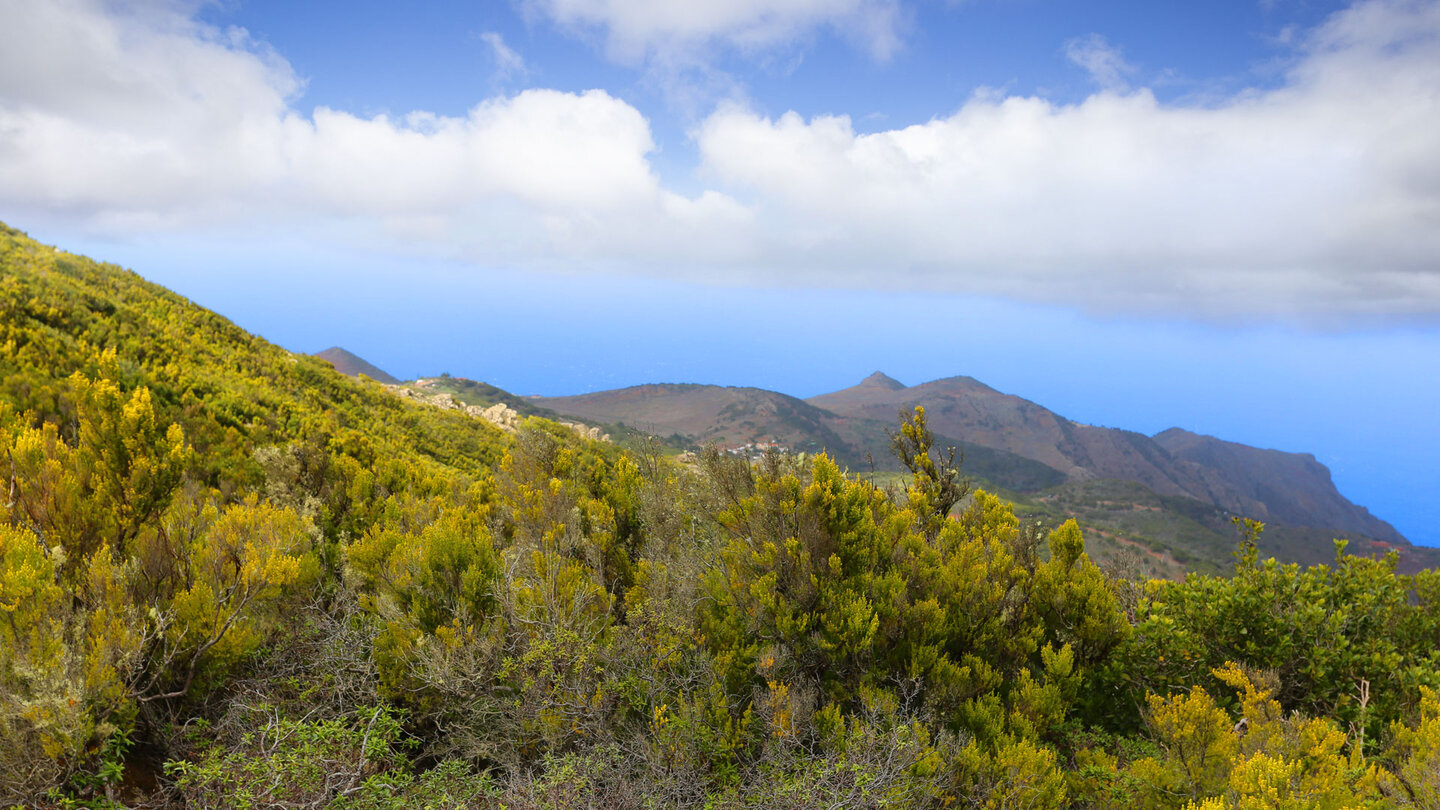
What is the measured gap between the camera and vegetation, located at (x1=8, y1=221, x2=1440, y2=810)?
3.98 m

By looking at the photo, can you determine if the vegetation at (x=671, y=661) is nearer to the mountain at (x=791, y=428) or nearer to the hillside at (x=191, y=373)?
the hillside at (x=191, y=373)

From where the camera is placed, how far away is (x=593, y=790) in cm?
421

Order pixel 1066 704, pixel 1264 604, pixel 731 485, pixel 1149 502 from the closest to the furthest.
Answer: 1. pixel 1066 704
2. pixel 1264 604
3. pixel 731 485
4. pixel 1149 502

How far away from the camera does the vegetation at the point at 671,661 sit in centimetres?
398

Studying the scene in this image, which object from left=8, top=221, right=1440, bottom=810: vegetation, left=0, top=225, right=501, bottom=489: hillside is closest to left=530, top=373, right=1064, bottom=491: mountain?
left=0, top=225, right=501, bottom=489: hillside

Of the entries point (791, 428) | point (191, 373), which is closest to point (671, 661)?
→ point (191, 373)

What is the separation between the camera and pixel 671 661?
5.21m

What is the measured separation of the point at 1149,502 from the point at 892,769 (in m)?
134

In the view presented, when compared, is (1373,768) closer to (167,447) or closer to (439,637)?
(439,637)

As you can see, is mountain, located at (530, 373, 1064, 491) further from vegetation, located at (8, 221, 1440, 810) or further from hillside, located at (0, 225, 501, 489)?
vegetation, located at (8, 221, 1440, 810)

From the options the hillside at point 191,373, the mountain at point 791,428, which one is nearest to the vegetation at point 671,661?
the hillside at point 191,373

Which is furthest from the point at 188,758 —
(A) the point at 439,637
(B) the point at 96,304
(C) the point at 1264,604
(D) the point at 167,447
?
(B) the point at 96,304

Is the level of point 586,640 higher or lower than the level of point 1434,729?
lower

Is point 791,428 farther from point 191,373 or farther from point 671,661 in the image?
point 671,661
